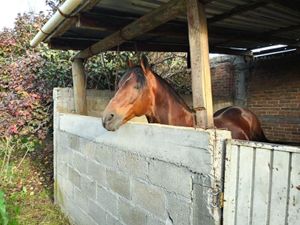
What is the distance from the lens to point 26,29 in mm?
8602

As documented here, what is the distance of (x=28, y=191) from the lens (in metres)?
6.04

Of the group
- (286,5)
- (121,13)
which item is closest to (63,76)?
(121,13)

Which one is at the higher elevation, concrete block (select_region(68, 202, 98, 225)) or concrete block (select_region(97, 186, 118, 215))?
concrete block (select_region(97, 186, 118, 215))

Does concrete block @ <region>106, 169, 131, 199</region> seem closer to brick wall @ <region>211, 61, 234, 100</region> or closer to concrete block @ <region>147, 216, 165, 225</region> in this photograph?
concrete block @ <region>147, 216, 165, 225</region>

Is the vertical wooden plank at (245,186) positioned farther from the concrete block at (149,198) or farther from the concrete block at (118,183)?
the concrete block at (118,183)

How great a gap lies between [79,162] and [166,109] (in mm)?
1729

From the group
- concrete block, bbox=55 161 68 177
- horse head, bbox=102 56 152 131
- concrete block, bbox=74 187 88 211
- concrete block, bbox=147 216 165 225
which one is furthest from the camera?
concrete block, bbox=55 161 68 177

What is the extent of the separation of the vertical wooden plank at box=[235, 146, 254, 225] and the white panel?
3cm

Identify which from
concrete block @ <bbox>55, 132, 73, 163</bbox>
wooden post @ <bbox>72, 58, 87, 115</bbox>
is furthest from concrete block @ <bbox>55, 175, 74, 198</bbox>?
wooden post @ <bbox>72, 58, 87, 115</bbox>

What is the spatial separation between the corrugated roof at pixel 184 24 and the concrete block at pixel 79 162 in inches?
64.3

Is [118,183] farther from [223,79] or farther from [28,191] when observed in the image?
[223,79]

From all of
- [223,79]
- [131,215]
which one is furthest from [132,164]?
[223,79]

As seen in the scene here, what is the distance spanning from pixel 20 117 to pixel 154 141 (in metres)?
4.57

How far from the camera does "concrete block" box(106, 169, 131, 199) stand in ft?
10.0
